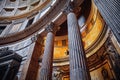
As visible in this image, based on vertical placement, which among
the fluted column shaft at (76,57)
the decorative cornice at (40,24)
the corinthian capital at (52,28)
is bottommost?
the fluted column shaft at (76,57)

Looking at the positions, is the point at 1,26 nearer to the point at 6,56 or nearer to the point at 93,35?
the point at 6,56

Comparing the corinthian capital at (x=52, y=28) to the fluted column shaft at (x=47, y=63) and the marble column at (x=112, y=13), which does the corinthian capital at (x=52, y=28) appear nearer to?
the fluted column shaft at (x=47, y=63)

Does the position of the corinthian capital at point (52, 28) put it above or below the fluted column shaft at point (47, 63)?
above

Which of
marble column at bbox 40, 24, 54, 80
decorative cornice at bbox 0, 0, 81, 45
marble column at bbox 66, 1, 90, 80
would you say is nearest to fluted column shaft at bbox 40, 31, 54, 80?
marble column at bbox 40, 24, 54, 80

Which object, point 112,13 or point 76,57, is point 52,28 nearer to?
point 76,57

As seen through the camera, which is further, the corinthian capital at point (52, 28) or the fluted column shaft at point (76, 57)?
the corinthian capital at point (52, 28)

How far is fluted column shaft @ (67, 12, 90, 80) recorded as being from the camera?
4.40 meters

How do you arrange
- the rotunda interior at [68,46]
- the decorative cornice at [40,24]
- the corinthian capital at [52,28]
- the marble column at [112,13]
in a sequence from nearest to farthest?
the marble column at [112,13] < the rotunda interior at [68,46] < the corinthian capital at [52,28] < the decorative cornice at [40,24]

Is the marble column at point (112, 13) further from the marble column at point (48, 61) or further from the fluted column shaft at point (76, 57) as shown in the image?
the marble column at point (48, 61)

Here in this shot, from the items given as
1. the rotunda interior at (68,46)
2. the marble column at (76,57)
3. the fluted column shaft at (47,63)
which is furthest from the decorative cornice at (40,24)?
the marble column at (76,57)

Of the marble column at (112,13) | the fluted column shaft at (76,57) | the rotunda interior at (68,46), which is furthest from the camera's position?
the rotunda interior at (68,46)

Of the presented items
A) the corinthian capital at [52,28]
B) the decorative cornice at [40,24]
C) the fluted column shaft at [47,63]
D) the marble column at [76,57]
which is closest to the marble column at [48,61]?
the fluted column shaft at [47,63]

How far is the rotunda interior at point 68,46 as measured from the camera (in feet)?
16.0

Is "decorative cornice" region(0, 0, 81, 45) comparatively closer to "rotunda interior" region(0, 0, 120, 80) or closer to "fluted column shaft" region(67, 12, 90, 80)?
"rotunda interior" region(0, 0, 120, 80)
